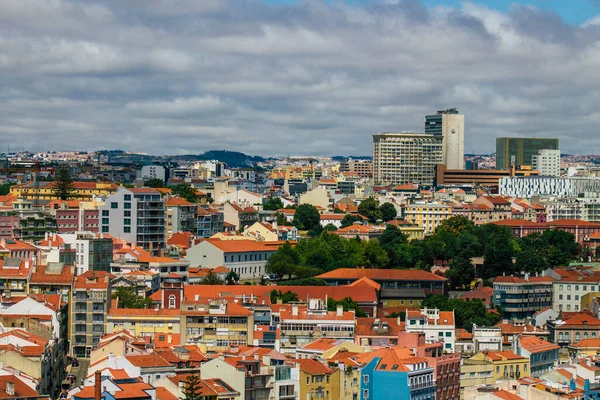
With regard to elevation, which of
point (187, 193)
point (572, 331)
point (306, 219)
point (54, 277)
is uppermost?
point (187, 193)

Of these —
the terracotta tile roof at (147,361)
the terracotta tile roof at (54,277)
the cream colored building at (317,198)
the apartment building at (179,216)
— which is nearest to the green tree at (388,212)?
the cream colored building at (317,198)

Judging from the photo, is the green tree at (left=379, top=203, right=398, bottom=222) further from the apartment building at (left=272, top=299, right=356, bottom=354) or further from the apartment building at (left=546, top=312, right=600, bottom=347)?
the apartment building at (left=272, top=299, right=356, bottom=354)

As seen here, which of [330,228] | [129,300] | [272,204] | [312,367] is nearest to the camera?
[312,367]

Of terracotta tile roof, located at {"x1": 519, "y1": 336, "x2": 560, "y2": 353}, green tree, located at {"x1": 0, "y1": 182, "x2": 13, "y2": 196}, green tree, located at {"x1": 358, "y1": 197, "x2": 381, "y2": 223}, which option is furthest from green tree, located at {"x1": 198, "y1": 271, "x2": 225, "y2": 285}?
green tree, located at {"x1": 0, "y1": 182, "x2": 13, "y2": 196}

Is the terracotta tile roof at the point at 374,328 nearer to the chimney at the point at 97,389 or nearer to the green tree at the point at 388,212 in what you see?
the chimney at the point at 97,389

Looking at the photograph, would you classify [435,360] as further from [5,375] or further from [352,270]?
[352,270]

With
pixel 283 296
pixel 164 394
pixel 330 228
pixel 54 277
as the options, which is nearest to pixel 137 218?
pixel 283 296

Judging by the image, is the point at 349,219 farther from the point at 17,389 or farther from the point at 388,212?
the point at 17,389
